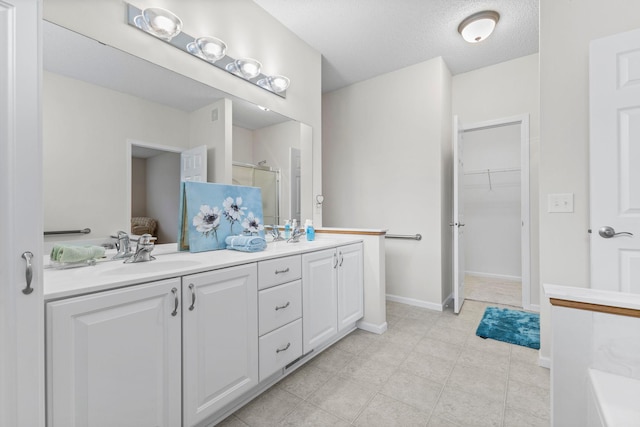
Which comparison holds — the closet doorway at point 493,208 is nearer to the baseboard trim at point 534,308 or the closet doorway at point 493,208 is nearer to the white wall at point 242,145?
the baseboard trim at point 534,308

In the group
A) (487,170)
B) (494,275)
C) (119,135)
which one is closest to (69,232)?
(119,135)

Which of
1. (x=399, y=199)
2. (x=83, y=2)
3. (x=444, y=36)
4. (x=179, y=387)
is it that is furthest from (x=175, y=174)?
(x=444, y=36)

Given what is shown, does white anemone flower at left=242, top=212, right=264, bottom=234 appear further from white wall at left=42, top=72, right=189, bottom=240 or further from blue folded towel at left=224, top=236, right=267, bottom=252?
white wall at left=42, top=72, right=189, bottom=240

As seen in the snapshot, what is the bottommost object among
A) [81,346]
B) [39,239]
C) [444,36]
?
[81,346]

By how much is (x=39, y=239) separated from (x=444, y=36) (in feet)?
10.5

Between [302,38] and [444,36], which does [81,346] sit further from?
[444,36]

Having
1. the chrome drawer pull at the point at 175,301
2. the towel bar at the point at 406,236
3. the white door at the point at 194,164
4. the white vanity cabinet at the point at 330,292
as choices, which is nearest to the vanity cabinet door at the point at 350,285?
the white vanity cabinet at the point at 330,292

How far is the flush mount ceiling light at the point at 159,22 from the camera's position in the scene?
4.94 ft

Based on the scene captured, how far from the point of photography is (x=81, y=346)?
2.92 feet

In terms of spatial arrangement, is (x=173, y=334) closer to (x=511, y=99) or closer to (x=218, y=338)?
(x=218, y=338)

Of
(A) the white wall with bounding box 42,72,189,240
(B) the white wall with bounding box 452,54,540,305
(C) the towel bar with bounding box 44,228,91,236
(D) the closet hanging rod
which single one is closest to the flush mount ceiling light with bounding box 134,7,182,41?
(A) the white wall with bounding box 42,72,189,240

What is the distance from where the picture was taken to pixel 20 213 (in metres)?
0.76

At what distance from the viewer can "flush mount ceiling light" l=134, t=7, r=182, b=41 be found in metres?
1.51

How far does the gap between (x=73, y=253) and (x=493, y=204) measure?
4.81 m
